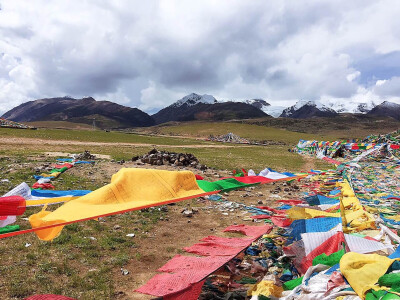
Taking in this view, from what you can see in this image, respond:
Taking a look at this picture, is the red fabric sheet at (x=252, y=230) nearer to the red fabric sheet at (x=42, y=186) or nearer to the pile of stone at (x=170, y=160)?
the red fabric sheet at (x=42, y=186)

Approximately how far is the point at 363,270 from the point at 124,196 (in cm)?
492

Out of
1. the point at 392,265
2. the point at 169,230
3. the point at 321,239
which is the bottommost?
the point at 169,230

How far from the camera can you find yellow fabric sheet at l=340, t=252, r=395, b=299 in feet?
8.84

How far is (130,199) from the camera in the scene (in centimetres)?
602

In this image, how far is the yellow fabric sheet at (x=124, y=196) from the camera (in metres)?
4.38

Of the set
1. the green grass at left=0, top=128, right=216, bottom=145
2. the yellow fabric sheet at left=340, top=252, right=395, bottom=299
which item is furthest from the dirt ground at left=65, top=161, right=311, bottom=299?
the green grass at left=0, top=128, right=216, bottom=145

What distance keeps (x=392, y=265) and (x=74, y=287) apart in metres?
5.01

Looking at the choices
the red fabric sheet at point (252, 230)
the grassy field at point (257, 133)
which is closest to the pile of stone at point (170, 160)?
the red fabric sheet at point (252, 230)

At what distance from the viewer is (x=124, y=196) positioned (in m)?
6.04

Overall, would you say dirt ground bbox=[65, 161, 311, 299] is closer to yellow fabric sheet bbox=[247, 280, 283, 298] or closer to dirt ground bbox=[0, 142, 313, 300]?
dirt ground bbox=[0, 142, 313, 300]

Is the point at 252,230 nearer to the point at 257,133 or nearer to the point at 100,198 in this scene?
the point at 100,198

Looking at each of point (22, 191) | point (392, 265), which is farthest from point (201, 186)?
point (392, 265)

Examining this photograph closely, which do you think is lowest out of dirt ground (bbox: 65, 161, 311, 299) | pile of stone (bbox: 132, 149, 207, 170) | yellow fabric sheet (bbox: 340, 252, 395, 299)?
dirt ground (bbox: 65, 161, 311, 299)

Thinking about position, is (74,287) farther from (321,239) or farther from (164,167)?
(164,167)
